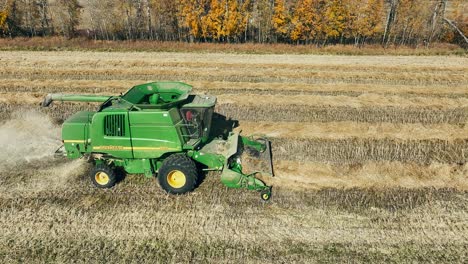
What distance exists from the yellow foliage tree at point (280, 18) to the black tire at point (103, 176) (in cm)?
2324

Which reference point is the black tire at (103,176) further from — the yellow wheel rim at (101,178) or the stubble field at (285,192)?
the stubble field at (285,192)

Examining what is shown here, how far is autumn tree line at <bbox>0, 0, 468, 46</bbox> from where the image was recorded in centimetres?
2928

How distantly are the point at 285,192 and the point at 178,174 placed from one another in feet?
9.32

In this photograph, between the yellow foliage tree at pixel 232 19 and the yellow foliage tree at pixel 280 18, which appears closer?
the yellow foliage tree at pixel 280 18

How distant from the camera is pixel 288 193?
9570 mm

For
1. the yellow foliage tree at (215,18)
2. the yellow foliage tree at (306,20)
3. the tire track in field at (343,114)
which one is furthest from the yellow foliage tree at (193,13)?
the tire track in field at (343,114)

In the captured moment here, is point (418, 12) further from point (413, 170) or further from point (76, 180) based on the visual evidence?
point (76, 180)

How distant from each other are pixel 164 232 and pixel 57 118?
28.9ft

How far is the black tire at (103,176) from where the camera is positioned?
9.63 m

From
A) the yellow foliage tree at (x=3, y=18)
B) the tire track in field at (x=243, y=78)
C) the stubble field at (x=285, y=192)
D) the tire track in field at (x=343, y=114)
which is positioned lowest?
the stubble field at (x=285, y=192)

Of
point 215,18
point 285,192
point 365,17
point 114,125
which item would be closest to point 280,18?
point 215,18

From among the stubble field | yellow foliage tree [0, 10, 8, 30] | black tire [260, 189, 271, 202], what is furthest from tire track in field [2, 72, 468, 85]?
yellow foliage tree [0, 10, 8, 30]

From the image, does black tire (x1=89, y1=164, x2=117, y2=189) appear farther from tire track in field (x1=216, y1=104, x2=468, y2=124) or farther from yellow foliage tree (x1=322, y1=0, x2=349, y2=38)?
yellow foliage tree (x1=322, y1=0, x2=349, y2=38)

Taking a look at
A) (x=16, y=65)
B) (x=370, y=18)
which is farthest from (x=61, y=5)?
(x=370, y=18)
